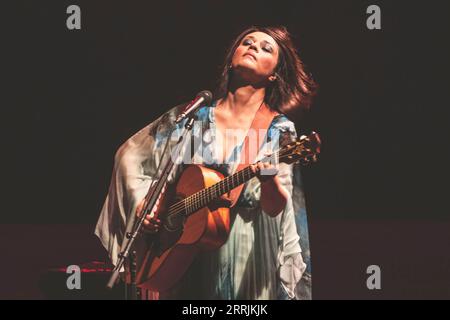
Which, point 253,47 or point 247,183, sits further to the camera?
point 253,47

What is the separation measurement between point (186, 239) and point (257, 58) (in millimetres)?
1249

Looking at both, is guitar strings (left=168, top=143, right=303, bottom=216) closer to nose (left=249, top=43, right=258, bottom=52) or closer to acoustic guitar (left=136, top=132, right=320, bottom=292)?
acoustic guitar (left=136, top=132, right=320, bottom=292)

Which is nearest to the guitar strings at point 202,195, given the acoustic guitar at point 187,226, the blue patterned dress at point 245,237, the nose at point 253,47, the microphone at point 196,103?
the acoustic guitar at point 187,226

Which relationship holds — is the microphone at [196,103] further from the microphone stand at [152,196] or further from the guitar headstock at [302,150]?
the guitar headstock at [302,150]

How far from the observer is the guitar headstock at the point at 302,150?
5668 millimetres

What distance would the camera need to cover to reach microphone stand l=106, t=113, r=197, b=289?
5996 mm

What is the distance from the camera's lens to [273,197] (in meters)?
6.29

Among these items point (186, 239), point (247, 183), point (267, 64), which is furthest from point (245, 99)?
point (186, 239)

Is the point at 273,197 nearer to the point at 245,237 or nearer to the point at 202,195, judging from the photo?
the point at 245,237

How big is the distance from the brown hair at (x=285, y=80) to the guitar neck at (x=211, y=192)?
0.68m

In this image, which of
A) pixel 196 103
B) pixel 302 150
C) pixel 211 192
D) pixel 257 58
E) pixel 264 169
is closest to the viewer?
pixel 302 150

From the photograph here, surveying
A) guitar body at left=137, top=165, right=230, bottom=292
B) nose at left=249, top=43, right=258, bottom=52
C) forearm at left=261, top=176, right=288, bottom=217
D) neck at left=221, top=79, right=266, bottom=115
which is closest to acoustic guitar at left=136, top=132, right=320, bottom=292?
guitar body at left=137, top=165, right=230, bottom=292

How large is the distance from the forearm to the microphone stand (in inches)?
22.5
